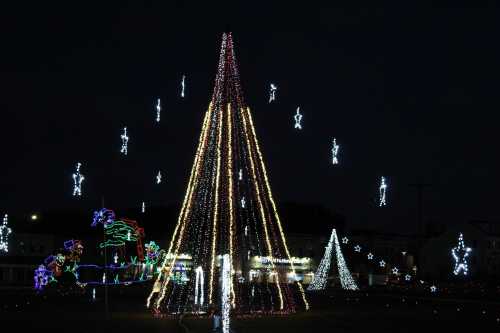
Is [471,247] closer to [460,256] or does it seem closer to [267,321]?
[460,256]

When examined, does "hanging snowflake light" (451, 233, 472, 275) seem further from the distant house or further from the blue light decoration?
the blue light decoration

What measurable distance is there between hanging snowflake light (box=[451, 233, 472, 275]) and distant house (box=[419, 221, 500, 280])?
0.90m

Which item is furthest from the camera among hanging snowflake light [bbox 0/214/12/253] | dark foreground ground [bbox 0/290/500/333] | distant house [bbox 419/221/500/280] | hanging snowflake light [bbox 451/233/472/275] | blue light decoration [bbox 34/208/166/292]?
distant house [bbox 419/221/500/280]

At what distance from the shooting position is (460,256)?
83688mm

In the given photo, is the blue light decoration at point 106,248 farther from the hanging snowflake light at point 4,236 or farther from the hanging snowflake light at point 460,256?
the hanging snowflake light at point 460,256

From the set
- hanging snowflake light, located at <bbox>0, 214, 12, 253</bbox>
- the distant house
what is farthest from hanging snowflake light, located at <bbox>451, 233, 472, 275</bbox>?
hanging snowflake light, located at <bbox>0, 214, 12, 253</bbox>

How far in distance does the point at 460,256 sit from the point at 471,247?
140 cm

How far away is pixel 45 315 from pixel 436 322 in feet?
47.1

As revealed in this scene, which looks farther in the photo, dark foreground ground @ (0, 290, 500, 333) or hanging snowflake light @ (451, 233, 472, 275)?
hanging snowflake light @ (451, 233, 472, 275)

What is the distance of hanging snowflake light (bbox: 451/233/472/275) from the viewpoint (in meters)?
76.8

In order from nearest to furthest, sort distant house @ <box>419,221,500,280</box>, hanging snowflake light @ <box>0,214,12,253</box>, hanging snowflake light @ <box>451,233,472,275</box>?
1. hanging snowflake light @ <box>451,233,472,275</box>
2. hanging snowflake light @ <box>0,214,12,253</box>
3. distant house @ <box>419,221,500,280</box>

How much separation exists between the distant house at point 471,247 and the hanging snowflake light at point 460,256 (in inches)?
35.4

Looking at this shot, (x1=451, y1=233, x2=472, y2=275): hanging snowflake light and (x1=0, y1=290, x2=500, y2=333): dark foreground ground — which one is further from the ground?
(x1=451, y1=233, x2=472, y2=275): hanging snowflake light

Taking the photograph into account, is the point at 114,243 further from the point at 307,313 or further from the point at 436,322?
the point at 436,322
